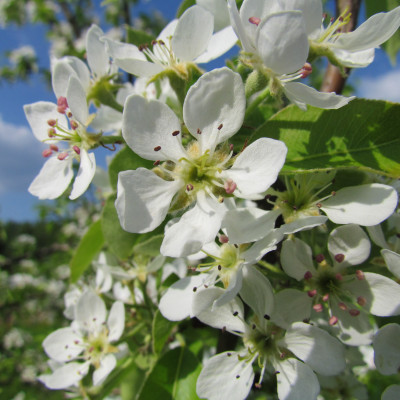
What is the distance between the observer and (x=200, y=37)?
1.18 m

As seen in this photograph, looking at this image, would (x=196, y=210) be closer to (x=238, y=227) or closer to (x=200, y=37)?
(x=238, y=227)

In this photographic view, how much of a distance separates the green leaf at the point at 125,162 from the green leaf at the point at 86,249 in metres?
0.48

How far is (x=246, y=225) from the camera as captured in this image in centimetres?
97

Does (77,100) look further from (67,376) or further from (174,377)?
(67,376)

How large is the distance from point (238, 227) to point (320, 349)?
1.40 ft

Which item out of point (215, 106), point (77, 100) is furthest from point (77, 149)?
point (215, 106)

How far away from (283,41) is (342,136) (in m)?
0.30

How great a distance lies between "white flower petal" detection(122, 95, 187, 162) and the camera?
96 centimetres

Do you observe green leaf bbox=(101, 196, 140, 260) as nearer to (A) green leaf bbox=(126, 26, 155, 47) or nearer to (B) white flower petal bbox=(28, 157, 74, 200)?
(B) white flower petal bbox=(28, 157, 74, 200)

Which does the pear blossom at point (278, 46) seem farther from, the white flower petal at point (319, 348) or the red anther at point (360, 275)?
the white flower petal at point (319, 348)

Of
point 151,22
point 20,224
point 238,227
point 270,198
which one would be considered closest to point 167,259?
point 270,198

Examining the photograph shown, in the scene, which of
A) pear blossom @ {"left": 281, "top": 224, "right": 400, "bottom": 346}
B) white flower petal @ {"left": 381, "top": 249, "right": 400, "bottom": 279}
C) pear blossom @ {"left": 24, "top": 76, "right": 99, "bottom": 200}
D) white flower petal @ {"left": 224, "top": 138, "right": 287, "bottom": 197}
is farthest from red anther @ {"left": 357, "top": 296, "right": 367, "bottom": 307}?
pear blossom @ {"left": 24, "top": 76, "right": 99, "bottom": 200}

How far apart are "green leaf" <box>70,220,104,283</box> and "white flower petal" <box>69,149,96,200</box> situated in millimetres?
502

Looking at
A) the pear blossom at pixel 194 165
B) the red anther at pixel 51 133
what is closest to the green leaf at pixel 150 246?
the pear blossom at pixel 194 165
